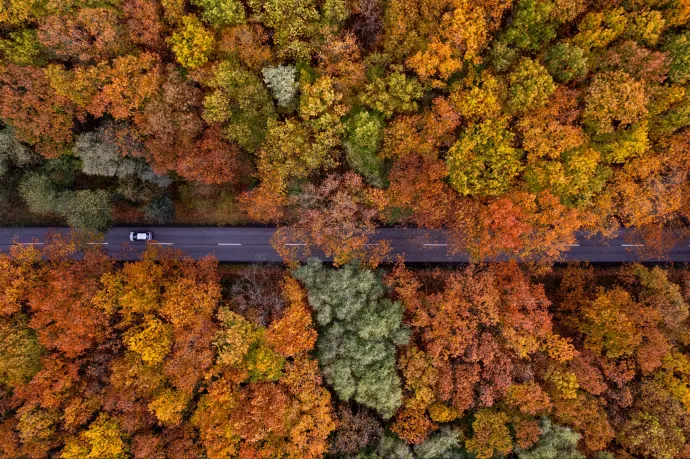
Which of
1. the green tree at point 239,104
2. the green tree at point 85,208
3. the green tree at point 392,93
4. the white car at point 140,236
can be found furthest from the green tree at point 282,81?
the white car at point 140,236

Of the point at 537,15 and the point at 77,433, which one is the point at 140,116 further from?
the point at 537,15

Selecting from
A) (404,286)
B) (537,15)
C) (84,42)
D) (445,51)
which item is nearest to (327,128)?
(445,51)

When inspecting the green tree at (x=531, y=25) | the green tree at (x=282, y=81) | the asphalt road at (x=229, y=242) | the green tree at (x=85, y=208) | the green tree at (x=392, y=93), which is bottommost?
the asphalt road at (x=229, y=242)

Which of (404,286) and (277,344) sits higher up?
(404,286)

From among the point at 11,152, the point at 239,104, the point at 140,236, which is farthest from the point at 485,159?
the point at 11,152

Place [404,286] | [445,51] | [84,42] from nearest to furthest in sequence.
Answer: [445,51], [84,42], [404,286]

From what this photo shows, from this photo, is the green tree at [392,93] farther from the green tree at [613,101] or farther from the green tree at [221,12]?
the green tree at [613,101]

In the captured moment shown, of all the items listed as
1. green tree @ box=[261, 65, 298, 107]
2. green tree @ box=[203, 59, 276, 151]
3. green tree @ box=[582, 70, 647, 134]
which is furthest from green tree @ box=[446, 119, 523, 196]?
green tree @ box=[203, 59, 276, 151]

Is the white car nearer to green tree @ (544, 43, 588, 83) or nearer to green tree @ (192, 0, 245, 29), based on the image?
green tree @ (192, 0, 245, 29)
